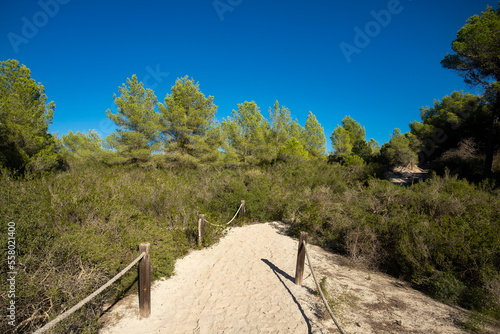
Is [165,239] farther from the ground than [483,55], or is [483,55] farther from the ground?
[483,55]

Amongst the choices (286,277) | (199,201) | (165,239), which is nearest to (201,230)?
(165,239)

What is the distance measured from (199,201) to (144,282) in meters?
5.45

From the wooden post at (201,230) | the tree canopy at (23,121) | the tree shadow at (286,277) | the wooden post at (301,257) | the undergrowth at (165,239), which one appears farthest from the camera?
the tree canopy at (23,121)

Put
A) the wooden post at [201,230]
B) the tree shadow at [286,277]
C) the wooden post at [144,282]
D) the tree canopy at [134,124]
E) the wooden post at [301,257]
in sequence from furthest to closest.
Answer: the tree canopy at [134,124]
the wooden post at [201,230]
the wooden post at [301,257]
the tree shadow at [286,277]
the wooden post at [144,282]

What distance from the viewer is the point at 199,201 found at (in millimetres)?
8773

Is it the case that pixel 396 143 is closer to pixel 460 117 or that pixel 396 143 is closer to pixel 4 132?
pixel 460 117

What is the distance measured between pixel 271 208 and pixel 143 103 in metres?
13.4

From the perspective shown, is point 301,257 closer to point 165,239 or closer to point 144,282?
point 144,282

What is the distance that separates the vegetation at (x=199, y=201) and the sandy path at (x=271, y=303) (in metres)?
0.43

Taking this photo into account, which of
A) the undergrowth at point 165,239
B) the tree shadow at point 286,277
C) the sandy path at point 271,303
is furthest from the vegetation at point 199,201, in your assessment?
the tree shadow at point 286,277

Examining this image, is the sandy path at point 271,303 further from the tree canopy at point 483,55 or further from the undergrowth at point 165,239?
the tree canopy at point 483,55
